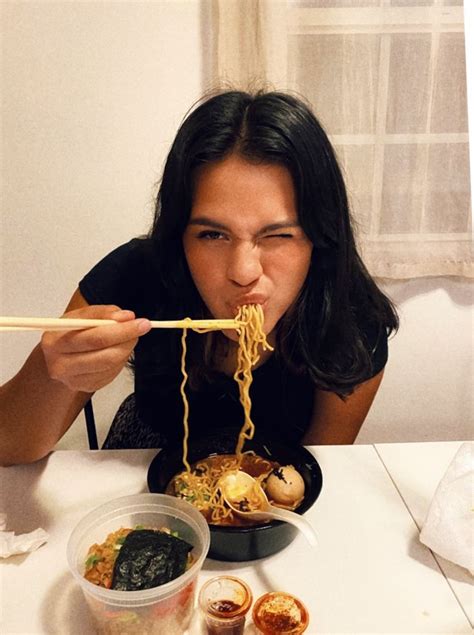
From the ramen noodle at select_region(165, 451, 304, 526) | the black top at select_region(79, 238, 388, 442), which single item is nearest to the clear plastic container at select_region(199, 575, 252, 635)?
the ramen noodle at select_region(165, 451, 304, 526)

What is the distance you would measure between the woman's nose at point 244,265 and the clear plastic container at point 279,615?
1.82 ft

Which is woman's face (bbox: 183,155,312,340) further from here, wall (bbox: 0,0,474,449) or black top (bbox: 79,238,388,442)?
wall (bbox: 0,0,474,449)

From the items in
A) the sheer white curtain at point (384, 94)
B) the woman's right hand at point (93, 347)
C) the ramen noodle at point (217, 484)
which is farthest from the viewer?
the sheer white curtain at point (384, 94)

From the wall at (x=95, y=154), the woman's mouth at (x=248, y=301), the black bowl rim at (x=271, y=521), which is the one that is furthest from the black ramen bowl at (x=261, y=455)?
the wall at (x=95, y=154)

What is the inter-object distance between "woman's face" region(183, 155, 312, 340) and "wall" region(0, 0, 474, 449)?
44.2 inches

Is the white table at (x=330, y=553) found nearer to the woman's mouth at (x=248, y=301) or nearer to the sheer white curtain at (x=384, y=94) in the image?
the woman's mouth at (x=248, y=301)

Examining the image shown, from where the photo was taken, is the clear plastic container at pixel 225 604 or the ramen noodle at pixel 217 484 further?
the ramen noodle at pixel 217 484

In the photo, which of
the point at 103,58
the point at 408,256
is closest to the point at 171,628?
the point at 408,256

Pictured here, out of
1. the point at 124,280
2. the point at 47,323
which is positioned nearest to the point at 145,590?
the point at 47,323

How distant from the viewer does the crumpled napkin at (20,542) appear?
1.02m

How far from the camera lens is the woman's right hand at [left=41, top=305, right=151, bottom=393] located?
0.95 metres

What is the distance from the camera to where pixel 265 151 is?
1.13 metres

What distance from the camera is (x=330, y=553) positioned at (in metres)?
1.05

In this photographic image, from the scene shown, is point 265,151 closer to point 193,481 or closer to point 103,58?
point 193,481
